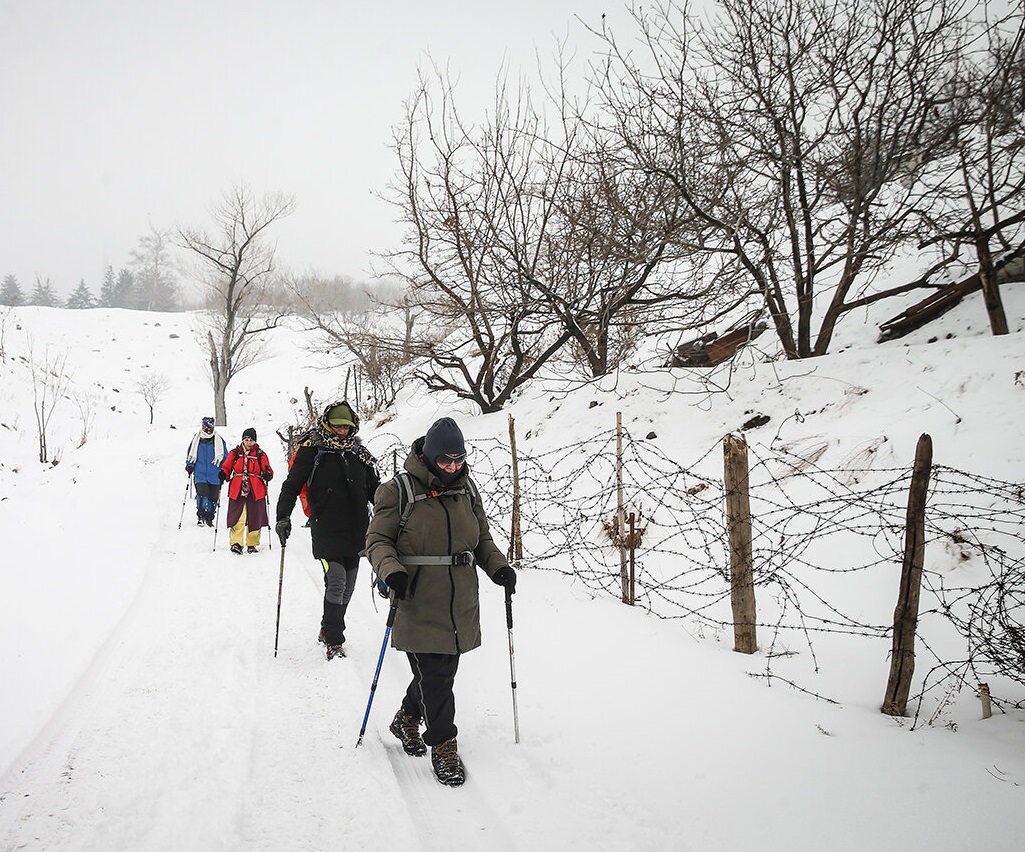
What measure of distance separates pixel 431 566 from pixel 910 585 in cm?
282

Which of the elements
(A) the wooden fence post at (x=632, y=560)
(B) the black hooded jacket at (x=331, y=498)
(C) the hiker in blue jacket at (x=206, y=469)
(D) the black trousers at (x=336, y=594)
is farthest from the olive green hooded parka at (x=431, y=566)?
(C) the hiker in blue jacket at (x=206, y=469)

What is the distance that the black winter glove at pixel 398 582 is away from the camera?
2971 mm

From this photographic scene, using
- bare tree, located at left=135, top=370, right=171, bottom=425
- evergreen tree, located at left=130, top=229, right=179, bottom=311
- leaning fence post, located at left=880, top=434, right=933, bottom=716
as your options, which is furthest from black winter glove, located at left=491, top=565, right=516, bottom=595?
evergreen tree, located at left=130, top=229, right=179, bottom=311

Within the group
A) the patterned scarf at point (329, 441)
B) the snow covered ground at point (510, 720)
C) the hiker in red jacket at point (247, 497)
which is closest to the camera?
the snow covered ground at point (510, 720)

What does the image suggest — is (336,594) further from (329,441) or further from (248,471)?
(248,471)

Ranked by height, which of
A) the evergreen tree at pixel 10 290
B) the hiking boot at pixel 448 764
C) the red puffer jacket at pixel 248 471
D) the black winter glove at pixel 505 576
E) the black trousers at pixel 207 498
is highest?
the evergreen tree at pixel 10 290

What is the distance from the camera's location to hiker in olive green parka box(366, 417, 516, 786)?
10.3ft

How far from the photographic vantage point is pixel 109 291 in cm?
8338

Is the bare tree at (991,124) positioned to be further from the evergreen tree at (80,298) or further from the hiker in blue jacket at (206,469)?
the evergreen tree at (80,298)

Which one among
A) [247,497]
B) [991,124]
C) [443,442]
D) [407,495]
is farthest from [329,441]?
[991,124]

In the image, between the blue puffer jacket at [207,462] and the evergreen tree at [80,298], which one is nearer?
A: the blue puffer jacket at [207,462]

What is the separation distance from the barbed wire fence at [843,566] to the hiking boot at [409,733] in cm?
238

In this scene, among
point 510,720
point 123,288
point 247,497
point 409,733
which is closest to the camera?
point 409,733

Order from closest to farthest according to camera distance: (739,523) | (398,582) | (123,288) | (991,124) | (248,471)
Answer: (398,582) < (739,523) < (991,124) < (248,471) < (123,288)
